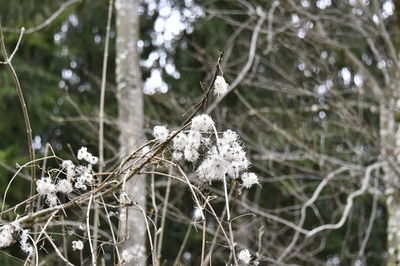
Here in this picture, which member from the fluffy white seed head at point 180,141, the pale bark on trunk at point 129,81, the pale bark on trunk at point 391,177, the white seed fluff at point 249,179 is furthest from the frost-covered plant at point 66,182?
the pale bark on trunk at point 391,177

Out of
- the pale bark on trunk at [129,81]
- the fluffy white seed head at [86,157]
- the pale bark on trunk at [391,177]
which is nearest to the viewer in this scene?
the fluffy white seed head at [86,157]

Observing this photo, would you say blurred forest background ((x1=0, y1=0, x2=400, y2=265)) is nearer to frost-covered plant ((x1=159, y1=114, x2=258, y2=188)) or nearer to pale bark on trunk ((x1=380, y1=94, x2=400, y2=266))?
pale bark on trunk ((x1=380, y1=94, x2=400, y2=266))

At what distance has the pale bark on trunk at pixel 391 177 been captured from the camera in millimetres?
4227

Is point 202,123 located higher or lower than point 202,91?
higher

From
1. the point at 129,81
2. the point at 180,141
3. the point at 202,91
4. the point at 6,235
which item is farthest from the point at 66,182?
the point at 202,91

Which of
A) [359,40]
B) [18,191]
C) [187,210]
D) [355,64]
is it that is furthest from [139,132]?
[359,40]

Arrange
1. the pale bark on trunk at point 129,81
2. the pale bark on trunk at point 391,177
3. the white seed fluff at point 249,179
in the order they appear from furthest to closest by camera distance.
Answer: the pale bark on trunk at point 391,177 → the pale bark on trunk at point 129,81 → the white seed fluff at point 249,179

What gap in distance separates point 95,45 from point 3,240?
6.51 meters

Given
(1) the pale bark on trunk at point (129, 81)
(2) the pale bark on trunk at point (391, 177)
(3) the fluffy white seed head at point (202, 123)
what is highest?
(3) the fluffy white seed head at point (202, 123)

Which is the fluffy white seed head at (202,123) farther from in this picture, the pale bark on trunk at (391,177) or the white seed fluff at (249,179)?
the pale bark on trunk at (391,177)

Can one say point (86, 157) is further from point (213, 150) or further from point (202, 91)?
point (202, 91)

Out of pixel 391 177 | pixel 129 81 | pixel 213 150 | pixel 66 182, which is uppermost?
pixel 213 150

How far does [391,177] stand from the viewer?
4637 millimetres

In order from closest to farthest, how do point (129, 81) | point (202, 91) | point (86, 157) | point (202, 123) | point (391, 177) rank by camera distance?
point (202, 123), point (86, 157), point (129, 81), point (391, 177), point (202, 91)
